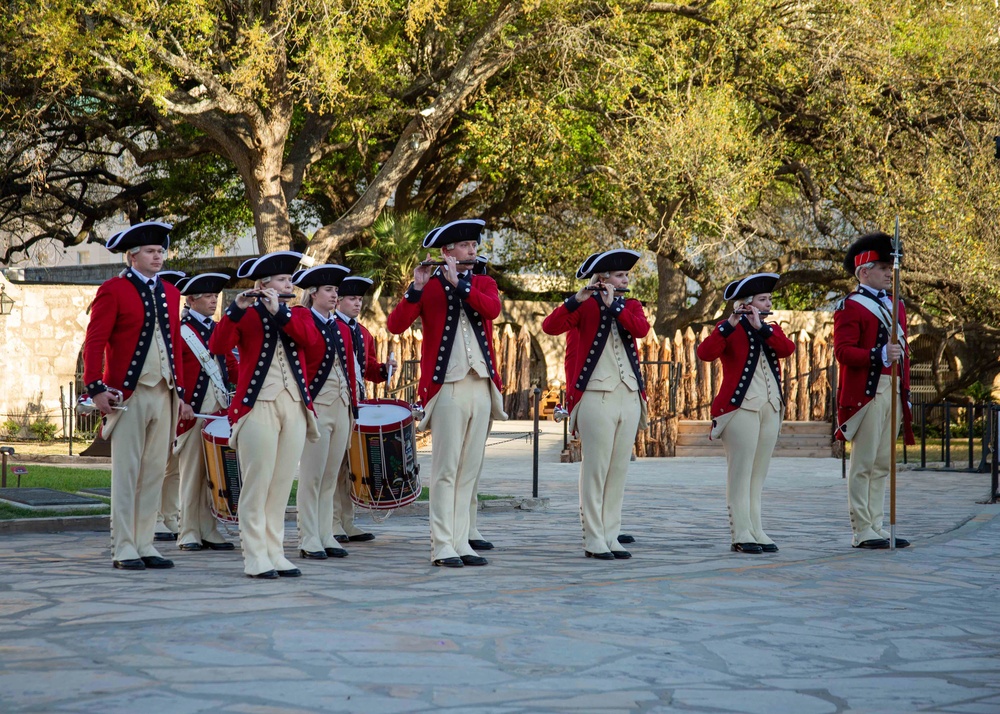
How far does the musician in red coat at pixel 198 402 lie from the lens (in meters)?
8.31

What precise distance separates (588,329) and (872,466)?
2.30 m

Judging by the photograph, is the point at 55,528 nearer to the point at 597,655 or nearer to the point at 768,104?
the point at 597,655

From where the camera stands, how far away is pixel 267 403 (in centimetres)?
694

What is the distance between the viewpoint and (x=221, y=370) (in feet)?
28.2

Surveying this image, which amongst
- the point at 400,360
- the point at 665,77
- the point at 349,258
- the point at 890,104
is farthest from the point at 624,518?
the point at 349,258

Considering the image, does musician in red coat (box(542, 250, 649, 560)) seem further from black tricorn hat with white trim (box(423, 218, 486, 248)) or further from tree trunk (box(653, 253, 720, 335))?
tree trunk (box(653, 253, 720, 335))

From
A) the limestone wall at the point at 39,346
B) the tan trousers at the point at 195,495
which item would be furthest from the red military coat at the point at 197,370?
the limestone wall at the point at 39,346

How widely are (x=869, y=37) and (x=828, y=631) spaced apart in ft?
60.4

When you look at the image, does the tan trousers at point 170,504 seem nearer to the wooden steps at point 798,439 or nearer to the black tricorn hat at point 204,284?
the black tricorn hat at point 204,284

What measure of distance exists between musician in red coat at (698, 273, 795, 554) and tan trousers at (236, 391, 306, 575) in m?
2.97

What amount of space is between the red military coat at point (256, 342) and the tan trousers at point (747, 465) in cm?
303

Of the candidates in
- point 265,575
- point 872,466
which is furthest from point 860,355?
point 265,575

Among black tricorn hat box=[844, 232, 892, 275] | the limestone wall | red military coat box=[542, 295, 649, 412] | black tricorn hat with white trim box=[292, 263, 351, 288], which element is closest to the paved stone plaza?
red military coat box=[542, 295, 649, 412]

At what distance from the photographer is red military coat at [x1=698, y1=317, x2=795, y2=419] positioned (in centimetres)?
832
